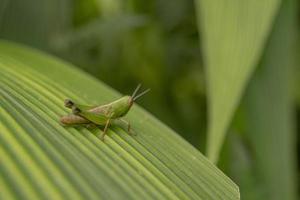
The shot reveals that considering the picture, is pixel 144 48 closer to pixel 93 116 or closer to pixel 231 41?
pixel 231 41

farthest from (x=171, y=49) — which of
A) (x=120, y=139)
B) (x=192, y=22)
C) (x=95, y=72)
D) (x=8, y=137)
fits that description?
(x=8, y=137)

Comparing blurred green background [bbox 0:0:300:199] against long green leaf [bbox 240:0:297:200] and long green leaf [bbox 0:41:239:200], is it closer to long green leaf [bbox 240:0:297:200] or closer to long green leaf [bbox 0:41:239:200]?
long green leaf [bbox 240:0:297:200]

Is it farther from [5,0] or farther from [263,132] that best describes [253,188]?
[5,0]

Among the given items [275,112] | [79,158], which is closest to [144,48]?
[275,112]

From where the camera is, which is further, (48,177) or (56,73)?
(56,73)

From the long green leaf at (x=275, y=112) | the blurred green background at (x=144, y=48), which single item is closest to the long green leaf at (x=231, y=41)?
the long green leaf at (x=275, y=112)
